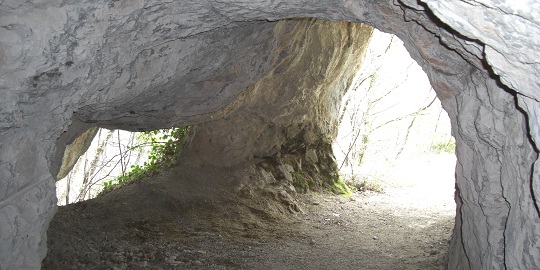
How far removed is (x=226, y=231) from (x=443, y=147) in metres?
12.0

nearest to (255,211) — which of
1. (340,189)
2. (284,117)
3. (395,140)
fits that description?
(284,117)

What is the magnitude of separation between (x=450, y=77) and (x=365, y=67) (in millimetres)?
9270

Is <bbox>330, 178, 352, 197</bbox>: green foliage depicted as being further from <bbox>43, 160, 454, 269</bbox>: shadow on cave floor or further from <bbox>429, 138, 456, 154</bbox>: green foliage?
→ <bbox>429, 138, 456, 154</bbox>: green foliage

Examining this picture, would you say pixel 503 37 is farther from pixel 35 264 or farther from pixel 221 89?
pixel 221 89

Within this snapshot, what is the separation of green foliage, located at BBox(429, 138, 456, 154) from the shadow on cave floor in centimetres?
793

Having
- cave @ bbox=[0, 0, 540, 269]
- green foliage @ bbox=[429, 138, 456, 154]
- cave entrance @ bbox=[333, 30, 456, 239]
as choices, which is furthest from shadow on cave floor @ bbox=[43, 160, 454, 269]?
green foliage @ bbox=[429, 138, 456, 154]

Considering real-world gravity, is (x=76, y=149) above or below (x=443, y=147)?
above

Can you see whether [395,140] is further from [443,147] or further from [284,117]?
[284,117]

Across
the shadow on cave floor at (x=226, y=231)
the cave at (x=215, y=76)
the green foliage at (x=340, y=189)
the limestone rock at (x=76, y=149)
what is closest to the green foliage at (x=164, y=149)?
the shadow on cave floor at (x=226, y=231)

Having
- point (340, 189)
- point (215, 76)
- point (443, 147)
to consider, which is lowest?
point (340, 189)

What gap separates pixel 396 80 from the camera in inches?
538

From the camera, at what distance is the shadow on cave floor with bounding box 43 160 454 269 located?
518 cm

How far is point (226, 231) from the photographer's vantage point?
6.41 meters

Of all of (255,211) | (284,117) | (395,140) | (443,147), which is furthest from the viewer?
(443,147)
